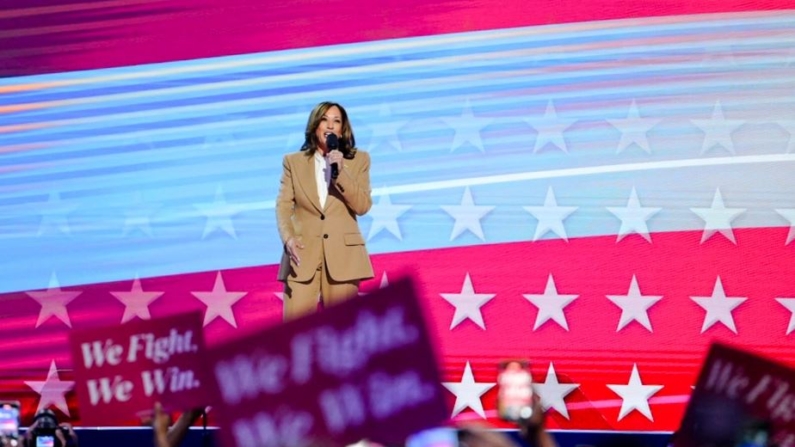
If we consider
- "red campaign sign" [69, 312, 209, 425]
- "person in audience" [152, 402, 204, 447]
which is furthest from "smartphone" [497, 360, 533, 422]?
"red campaign sign" [69, 312, 209, 425]

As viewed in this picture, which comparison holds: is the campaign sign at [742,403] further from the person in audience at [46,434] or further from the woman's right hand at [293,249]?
the woman's right hand at [293,249]

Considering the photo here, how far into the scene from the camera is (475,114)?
6.50 metres

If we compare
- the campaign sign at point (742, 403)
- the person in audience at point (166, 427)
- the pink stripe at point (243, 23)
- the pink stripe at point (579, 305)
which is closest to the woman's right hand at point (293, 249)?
the pink stripe at point (579, 305)

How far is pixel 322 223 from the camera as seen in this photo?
559 centimetres

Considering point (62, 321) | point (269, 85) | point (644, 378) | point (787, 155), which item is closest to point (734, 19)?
point (787, 155)

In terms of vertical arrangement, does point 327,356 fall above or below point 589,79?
below

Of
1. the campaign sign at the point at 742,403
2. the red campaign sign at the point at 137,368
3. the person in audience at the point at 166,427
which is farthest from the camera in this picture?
the red campaign sign at the point at 137,368

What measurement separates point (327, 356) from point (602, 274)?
407 cm

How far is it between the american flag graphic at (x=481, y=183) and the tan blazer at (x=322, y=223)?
877 mm

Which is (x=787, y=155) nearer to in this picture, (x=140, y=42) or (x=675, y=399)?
(x=675, y=399)

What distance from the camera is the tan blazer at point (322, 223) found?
18.2 feet

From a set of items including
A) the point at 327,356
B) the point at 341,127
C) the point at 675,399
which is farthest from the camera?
the point at 675,399

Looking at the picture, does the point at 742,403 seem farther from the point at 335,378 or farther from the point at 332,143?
the point at 332,143

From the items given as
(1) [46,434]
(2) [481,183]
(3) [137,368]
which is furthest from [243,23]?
(3) [137,368]
